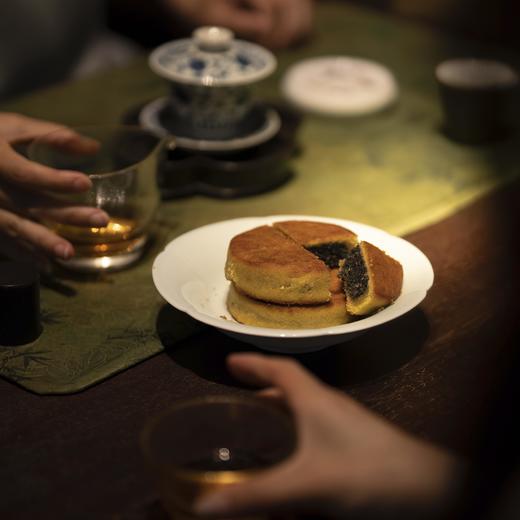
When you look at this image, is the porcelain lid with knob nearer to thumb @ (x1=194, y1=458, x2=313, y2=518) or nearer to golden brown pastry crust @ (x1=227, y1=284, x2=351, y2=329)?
golden brown pastry crust @ (x1=227, y1=284, x2=351, y2=329)

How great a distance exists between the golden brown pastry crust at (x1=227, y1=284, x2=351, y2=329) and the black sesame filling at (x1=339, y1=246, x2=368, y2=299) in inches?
0.7

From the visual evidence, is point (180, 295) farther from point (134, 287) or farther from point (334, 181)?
point (334, 181)

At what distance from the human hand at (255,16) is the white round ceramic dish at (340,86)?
0.17m

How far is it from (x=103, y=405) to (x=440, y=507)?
477 millimetres

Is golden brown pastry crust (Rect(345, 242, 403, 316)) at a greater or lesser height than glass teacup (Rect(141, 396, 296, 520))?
lesser

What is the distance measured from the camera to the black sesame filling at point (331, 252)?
3.84 ft

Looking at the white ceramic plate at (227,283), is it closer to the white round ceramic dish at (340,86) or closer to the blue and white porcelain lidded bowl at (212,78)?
the blue and white porcelain lidded bowl at (212,78)

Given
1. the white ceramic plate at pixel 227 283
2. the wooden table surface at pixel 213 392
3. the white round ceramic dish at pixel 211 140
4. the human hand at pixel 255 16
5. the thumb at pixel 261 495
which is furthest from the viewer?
the human hand at pixel 255 16

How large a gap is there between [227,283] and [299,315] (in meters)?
0.16

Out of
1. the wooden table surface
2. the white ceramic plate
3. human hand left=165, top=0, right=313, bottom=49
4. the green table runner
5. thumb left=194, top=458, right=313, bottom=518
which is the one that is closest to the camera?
thumb left=194, top=458, right=313, bottom=518

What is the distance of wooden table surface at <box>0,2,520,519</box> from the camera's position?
88 centimetres

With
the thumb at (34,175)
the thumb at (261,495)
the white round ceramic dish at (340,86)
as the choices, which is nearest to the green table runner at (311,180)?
the white round ceramic dish at (340,86)

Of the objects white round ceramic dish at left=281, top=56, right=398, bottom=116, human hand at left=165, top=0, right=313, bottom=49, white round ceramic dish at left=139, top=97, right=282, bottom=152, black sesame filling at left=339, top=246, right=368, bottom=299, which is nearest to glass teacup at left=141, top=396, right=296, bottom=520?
black sesame filling at left=339, top=246, right=368, bottom=299

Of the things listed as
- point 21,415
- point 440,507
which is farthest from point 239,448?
point 21,415
